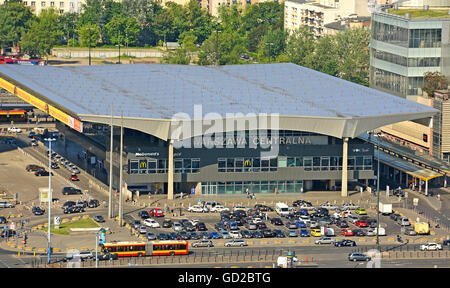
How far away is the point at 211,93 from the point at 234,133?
15970mm

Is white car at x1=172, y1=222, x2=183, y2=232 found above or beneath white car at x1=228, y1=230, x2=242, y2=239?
beneath

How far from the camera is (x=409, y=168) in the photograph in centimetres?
13275

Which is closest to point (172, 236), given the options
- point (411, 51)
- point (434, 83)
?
point (434, 83)

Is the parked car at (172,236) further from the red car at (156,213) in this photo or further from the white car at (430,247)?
the white car at (430,247)

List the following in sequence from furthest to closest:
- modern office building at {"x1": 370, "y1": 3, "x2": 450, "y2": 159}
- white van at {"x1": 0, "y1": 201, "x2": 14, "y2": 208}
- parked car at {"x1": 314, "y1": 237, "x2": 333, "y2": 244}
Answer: modern office building at {"x1": 370, "y1": 3, "x2": 450, "y2": 159} → white van at {"x1": 0, "y1": 201, "x2": 14, "y2": 208} → parked car at {"x1": 314, "y1": 237, "x2": 333, "y2": 244}

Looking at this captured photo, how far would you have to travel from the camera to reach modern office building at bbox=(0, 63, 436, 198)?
118250 millimetres

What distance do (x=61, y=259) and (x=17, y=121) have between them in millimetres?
106231

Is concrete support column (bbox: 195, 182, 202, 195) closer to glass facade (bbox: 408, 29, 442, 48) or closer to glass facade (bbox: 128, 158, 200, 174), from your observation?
glass facade (bbox: 128, 158, 200, 174)

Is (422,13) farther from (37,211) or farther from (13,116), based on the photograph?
(37,211)

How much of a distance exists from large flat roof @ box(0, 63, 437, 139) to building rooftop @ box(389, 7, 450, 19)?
2987 centimetres

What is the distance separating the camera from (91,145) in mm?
143750

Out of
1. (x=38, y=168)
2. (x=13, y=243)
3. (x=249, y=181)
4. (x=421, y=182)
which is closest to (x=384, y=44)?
(x=421, y=182)

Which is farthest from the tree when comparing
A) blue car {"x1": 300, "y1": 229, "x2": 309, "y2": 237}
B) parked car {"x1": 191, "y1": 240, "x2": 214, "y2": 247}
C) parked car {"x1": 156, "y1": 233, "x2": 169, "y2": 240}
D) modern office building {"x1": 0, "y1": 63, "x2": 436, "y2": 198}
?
parked car {"x1": 156, "y1": 233, "x2": 169, "y2": 240}
